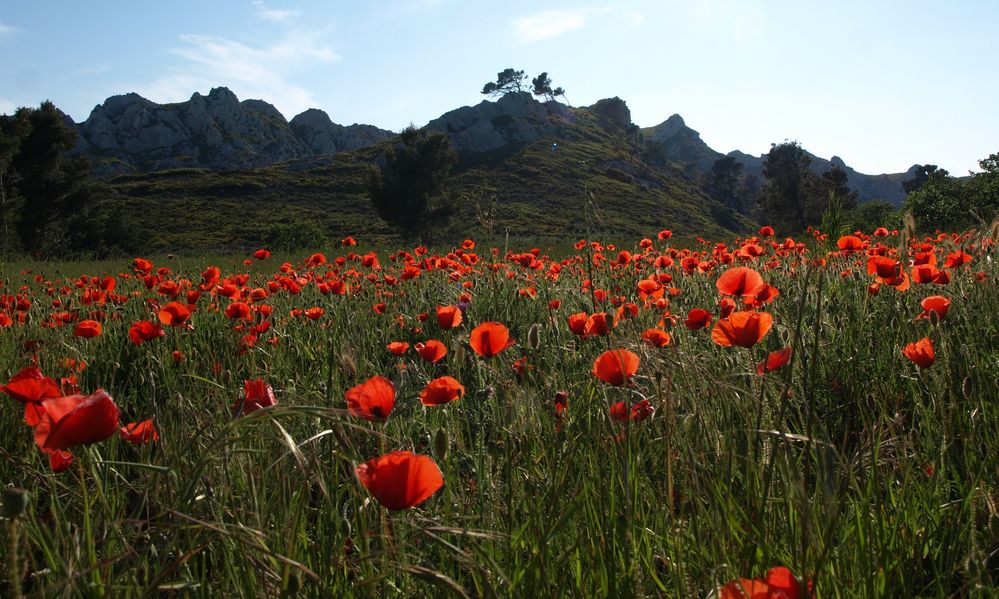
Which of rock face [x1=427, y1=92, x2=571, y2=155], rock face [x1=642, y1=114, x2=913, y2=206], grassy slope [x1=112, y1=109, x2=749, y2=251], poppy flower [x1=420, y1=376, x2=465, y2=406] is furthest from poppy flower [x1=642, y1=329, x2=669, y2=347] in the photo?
rock face [x1=642, y1=114, x2=913, y2=206]

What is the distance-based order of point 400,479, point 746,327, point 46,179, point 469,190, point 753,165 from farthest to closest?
point 753,165, point 469,190, point 46,179, point 746,327, point 400,479

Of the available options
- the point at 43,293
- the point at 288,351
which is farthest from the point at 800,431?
the point at 43,293

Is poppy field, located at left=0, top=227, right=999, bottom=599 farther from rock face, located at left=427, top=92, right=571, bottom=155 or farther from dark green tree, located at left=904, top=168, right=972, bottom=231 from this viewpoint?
rock face, located at left=427, top=92, right=571, bottom=155

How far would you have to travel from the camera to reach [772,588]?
609 millimetres

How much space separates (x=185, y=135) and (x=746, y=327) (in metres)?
131

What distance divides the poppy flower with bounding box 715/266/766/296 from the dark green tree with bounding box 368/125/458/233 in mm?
48199

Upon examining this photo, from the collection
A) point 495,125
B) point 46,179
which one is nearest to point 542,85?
point 495,125

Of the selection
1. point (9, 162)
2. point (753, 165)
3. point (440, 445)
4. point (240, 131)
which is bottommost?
point (440, 445)

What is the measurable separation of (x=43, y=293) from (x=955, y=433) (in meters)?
6.90

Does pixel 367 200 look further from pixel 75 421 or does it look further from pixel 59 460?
pixel 75 421

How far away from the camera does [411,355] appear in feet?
10.1

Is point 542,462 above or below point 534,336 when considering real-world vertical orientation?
below

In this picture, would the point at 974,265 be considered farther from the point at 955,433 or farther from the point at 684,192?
the point at 684,192

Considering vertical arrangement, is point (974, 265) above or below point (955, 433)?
above
